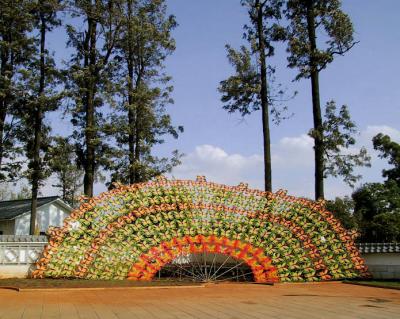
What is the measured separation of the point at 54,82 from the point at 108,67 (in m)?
2.69

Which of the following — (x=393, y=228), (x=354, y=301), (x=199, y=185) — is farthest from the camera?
(x=393, y=228)

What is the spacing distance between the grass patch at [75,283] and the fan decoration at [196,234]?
61 centimetres

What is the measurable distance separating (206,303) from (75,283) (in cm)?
439

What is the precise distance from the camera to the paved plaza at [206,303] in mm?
7535

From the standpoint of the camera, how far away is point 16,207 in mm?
28938

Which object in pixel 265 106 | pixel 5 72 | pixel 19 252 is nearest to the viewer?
pixel 19 252

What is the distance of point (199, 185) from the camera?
14195mm

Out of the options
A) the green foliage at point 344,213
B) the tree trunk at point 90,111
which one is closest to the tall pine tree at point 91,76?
the tree trunk at point 90,111

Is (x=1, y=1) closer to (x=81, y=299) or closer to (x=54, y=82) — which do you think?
(x=54, y=82)

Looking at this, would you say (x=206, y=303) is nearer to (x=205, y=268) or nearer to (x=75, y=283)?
(x=75, y=283)

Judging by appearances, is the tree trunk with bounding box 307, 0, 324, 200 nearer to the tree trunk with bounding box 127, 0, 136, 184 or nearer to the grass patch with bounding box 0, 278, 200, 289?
the grass patch with bounding box 0, 278, 200, 289

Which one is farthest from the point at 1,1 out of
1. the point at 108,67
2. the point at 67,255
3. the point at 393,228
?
the point at 393,228

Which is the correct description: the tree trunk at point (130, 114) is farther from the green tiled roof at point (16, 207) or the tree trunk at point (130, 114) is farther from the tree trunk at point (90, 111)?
the green tiled roof at point (16, 207)

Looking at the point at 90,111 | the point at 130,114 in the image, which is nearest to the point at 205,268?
the point at 130,114
